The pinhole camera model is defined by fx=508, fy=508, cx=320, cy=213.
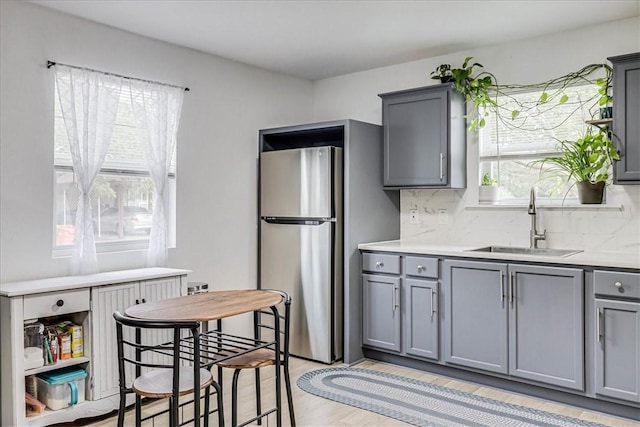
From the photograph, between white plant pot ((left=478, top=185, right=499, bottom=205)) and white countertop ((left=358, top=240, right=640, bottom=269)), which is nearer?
white countertop ((left=358, top=240, right=640, bottom=269))

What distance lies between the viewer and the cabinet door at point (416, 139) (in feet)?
12.9

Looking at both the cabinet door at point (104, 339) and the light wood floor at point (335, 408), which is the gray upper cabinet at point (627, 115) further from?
the cabinet door at point (104, 339)

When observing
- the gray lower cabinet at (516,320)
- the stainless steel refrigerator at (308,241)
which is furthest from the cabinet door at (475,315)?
the stainless steel refrigerator at (308,241)

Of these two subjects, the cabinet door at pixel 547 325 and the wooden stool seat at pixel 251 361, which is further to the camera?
the cabinet door at pixel 547 325

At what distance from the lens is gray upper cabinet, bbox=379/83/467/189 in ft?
12.9

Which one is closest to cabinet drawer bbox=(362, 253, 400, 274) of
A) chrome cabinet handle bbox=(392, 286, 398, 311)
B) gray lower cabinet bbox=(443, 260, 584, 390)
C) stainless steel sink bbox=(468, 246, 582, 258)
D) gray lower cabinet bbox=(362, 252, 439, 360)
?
gray lower cabinet bbox=(362, 252, 439, 360)

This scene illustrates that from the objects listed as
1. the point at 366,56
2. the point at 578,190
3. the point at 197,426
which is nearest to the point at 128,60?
the point at 366,56

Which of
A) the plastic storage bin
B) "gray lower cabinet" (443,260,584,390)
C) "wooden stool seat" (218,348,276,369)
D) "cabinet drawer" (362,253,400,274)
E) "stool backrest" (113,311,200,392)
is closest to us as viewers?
"stool backrest" (113,311,200,392)

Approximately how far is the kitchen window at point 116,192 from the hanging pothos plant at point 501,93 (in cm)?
245

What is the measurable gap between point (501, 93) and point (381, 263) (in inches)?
64.6

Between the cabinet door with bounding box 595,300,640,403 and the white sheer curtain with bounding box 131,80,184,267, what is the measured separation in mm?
2924

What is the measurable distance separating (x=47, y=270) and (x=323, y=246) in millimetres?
1917

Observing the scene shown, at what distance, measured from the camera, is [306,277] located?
410 centimetres

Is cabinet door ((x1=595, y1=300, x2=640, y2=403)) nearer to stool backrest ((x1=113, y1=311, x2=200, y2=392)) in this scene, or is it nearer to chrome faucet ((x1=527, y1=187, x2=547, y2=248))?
chrome faucet ((x1=527, y1=187, x2=547, y2=248))
